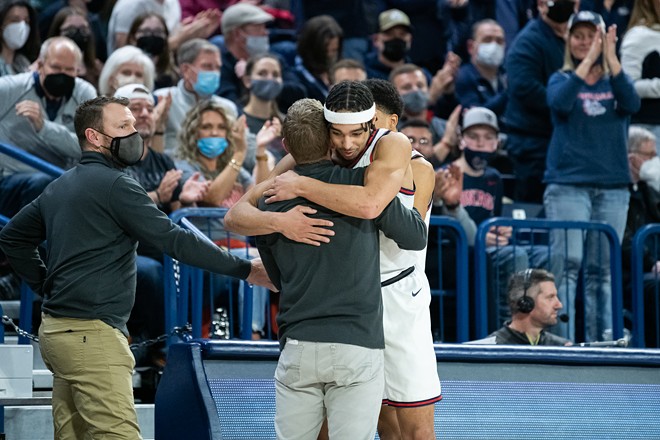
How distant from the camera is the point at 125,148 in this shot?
18.3 ft

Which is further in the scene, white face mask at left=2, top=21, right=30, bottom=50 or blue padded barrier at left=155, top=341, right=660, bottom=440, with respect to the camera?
white face mask at left=2, top=21, right=30, bottom=50

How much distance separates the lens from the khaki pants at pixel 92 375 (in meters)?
5.34

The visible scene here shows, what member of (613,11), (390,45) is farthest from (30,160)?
(613,11)

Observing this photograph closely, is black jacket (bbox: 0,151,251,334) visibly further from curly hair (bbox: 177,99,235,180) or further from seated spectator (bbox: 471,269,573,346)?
curly hair (bbox: 177,99,235,180)

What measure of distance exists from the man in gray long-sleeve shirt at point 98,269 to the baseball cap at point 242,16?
620 cm

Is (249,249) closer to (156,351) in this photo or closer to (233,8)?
(156,351)

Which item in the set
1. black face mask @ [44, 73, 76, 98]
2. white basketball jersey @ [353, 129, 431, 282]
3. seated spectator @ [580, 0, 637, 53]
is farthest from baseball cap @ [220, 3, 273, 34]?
white basketball jersey @ [353, 129, 431, 282]

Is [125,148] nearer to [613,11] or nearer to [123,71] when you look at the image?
[123,71]

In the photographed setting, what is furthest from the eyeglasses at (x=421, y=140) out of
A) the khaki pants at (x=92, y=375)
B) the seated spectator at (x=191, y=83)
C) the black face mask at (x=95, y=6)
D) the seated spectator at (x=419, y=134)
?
the khaki pants at (x=92, y=375)

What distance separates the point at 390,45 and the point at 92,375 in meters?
7.64

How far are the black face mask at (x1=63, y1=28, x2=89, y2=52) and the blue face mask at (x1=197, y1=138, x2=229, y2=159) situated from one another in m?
1.85

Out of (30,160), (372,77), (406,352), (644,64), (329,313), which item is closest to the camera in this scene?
(329,313)

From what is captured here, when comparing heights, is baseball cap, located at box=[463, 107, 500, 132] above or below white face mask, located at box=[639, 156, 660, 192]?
above

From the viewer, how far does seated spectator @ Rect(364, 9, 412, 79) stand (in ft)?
40.7
